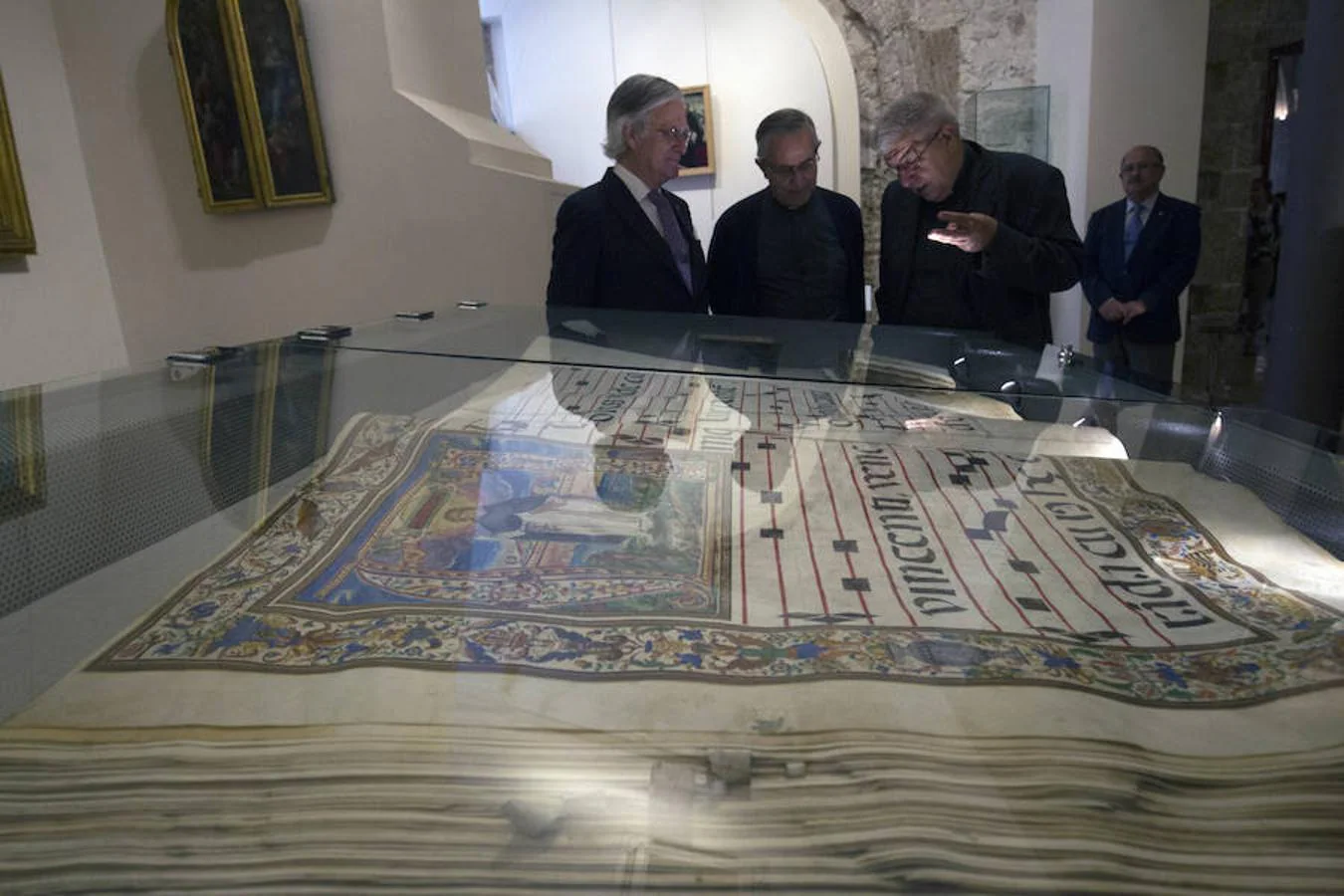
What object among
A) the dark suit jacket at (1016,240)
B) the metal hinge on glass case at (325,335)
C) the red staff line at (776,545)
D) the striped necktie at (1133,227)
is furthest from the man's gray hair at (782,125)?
the striped necktie at (1133,227)

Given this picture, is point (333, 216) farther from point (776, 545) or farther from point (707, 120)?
point (776, 545)

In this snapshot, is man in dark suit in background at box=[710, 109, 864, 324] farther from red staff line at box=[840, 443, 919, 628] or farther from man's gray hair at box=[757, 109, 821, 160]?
red staff line at box=[840, 443, 919, 628]

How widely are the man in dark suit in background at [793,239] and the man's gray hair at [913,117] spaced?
0.93ft

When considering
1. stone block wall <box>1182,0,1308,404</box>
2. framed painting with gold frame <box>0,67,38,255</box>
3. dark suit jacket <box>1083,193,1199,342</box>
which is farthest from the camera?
stone block wall <box>1182,0,1308,404</box>

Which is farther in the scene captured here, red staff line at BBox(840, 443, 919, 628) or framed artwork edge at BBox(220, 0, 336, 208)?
framed artwork edge at BBox(220, 0, 336, 208)

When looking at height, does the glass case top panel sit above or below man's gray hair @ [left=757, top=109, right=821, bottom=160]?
below

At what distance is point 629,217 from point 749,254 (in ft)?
1.43

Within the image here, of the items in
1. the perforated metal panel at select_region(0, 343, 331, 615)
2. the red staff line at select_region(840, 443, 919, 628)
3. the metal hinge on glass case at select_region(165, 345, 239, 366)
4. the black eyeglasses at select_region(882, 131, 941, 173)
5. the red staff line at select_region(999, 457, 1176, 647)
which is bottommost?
the red staff line at select_region(999, 457, 1176, 647)

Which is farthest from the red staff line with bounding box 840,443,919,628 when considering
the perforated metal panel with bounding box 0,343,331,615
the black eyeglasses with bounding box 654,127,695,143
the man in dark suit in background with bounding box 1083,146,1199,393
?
the man in dark suit in background with bounding box 1083,146,1199,393

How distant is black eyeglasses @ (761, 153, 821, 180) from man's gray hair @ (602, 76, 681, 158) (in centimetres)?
37

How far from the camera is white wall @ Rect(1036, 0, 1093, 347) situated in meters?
4.70

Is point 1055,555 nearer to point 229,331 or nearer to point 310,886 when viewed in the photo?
point 310,886

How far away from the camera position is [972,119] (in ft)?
17.7

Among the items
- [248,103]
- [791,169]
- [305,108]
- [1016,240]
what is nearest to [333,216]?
[305,108]
